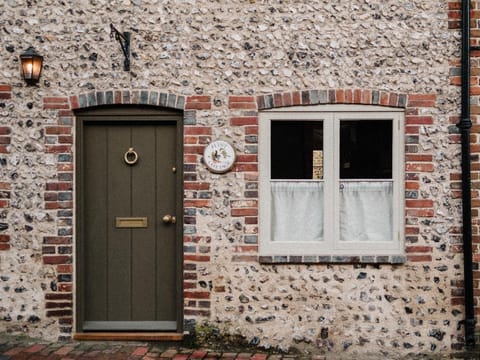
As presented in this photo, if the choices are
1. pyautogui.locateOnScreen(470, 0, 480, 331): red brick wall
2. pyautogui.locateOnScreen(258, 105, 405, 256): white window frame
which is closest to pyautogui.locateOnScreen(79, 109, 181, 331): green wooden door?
pyautogui.locateOnScreen(258, 105, 405, 256): white window frame

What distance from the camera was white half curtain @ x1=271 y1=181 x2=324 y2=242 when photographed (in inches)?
221

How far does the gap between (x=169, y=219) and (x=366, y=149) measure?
2130 mm

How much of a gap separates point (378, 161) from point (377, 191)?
304 mm

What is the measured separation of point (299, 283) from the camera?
550cm

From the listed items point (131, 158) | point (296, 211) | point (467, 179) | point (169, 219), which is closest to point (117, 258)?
point (169, 219)

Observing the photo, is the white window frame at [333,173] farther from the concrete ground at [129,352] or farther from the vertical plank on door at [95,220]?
the vertical plank on door at [95,220]

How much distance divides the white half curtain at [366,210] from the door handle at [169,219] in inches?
67.3

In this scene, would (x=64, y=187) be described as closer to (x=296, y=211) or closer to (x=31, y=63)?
(x=31, y=63)

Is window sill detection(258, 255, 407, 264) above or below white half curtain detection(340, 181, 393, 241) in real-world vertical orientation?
below

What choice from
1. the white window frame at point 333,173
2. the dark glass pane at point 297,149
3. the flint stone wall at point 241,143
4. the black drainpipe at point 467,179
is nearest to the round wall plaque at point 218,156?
the flint stone wall at point 241,143

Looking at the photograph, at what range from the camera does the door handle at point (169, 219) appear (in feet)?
18.6

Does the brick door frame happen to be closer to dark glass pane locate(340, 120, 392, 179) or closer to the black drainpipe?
dark glass pane locate(340, 120, 392, 179)

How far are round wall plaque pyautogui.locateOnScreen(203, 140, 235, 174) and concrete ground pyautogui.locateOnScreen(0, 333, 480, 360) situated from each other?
1.79 m

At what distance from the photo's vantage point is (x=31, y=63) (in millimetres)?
5430
